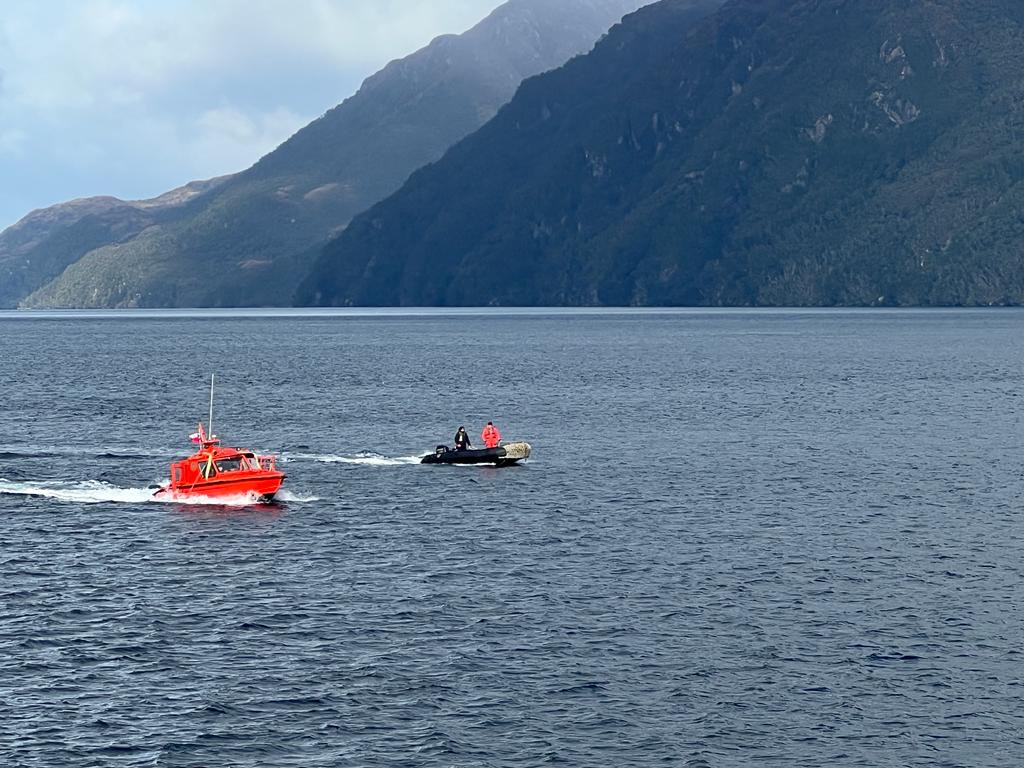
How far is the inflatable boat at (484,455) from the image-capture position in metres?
96.0

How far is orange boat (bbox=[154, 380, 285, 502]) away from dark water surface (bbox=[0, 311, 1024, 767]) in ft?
4.91

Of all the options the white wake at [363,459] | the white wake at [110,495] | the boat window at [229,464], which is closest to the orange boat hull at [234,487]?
the white wake at [110,495]

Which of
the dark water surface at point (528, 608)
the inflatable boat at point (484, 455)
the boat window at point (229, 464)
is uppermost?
the boat window at point (229, 464)

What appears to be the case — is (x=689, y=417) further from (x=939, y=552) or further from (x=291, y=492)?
(x=939, y=552)

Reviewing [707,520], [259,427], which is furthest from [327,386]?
[707,520]

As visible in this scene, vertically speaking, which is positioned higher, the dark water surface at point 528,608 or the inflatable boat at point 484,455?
the inflatable boat at point 484,455

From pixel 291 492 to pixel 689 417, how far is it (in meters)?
56.2

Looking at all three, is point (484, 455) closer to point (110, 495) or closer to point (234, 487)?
point (234, 487)

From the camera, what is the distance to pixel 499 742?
40.7 metres

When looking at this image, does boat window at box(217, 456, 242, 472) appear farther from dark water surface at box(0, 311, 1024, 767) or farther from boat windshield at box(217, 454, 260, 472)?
dark water surface at box(0, 311, 1024, 767)

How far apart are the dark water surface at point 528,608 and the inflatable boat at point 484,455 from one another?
A: 144 cm

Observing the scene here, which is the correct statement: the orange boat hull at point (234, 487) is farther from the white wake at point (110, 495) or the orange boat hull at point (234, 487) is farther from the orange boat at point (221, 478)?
the white wake at point (110, 495)

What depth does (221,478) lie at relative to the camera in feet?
261

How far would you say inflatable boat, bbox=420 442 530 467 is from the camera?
315 ft
